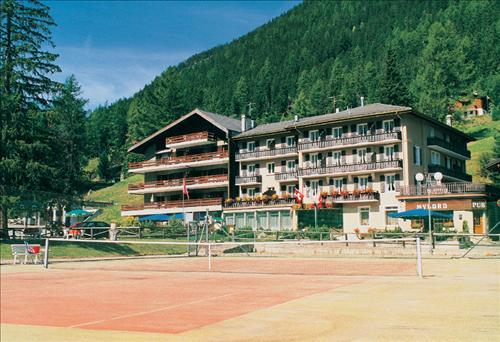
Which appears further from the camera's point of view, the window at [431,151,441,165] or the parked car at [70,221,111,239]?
the window at [431,151,441,165]

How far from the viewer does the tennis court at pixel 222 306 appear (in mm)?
8359

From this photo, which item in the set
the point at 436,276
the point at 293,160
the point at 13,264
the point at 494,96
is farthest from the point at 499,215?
the point at 494,96

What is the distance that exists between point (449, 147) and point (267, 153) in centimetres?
2209

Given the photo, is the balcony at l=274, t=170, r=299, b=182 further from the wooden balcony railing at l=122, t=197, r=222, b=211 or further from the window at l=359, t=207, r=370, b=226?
the window at l=359, t=207, r=370, b=226

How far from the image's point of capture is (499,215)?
53.7 meters

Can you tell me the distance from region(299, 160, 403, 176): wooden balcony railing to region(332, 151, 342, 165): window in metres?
1.25

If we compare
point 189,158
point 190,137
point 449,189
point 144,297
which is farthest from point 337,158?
point 144,297

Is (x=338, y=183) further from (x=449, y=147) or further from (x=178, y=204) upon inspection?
(x=178, y=204)

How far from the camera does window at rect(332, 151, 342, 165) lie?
63494 mm

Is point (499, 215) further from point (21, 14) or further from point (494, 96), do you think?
point (494, 96)

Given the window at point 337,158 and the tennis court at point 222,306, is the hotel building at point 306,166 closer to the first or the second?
the window at point 337,158

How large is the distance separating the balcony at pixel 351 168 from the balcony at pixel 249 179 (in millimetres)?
6625

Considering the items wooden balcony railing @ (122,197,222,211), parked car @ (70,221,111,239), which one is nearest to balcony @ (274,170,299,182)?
wooden balcony railing @ (122,197,222,211)

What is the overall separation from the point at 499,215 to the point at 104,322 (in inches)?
2036
